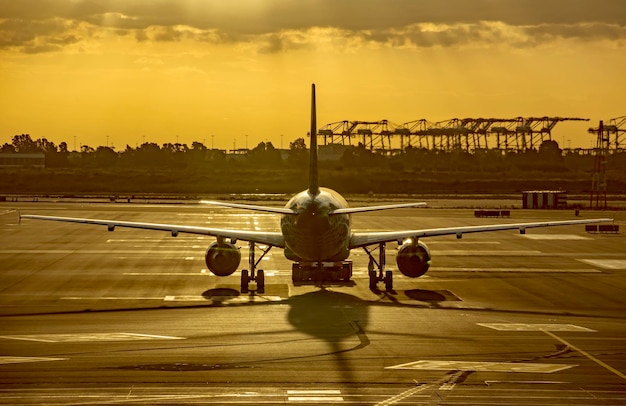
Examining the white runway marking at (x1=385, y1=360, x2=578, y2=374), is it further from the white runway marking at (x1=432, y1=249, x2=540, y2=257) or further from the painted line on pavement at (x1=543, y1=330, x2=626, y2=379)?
the white runway marking at (x1=432, y1=249, x2=540, y2=257)

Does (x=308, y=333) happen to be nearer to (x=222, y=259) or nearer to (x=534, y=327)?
(x=534, y=327)

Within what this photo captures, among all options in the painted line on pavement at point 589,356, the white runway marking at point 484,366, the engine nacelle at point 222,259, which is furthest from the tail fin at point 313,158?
the white runway marking at point 484,366

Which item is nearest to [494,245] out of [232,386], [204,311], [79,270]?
[79,270]

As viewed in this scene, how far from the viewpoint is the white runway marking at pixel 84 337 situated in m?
39.9

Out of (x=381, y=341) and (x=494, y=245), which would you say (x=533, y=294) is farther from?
(x=494, y=245)

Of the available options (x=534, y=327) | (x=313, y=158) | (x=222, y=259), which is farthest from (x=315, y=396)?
(x=222, y=259)

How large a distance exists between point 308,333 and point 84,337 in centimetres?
933

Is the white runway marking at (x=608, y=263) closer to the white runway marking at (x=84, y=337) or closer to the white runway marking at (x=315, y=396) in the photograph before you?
the white runway marking at (x=84, y=337)

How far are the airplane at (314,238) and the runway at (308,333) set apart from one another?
57.7 inches

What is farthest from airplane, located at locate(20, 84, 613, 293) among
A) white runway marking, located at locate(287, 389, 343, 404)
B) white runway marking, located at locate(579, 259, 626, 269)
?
white runway marking, located at locate(287, 389, 343, 404)

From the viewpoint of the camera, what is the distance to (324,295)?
180 feet

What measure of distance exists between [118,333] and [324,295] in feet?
52.2

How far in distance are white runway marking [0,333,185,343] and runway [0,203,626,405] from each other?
0.12m

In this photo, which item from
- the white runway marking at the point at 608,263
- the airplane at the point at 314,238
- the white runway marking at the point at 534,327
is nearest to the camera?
the white runway marking at the point at 534,327
